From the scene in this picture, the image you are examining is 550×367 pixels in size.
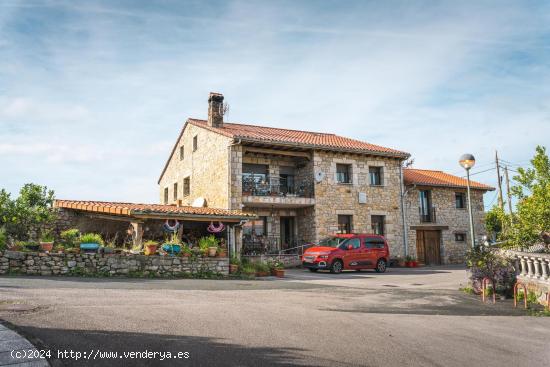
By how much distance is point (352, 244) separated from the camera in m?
17.0

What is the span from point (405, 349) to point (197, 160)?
17996 mm

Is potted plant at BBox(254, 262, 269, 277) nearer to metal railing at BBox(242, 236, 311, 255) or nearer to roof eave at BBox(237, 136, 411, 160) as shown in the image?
metal railing at BBox(242, 236, 311, 255)

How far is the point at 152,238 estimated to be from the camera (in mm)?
16234

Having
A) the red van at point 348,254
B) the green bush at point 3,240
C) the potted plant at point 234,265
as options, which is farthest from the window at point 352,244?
the green bush at point 3,240

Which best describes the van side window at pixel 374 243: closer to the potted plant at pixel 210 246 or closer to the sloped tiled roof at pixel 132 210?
the sloped tiled roof at pixel 132 210

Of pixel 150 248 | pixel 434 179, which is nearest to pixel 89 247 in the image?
pixel 150 248

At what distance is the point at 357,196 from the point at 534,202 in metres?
10.6

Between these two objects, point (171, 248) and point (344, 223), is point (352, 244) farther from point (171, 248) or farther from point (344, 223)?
point (171, 248)

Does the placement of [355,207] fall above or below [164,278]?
above

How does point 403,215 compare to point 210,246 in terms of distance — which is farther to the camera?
point 403,215

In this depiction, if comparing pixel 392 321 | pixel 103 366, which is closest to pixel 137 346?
pixel 103 366

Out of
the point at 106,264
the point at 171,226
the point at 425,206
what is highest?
the point at 425,206

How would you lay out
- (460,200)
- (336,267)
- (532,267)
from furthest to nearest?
(460,200) < (336,267) < (532,267)

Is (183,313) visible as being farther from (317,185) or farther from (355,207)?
(355,207)
